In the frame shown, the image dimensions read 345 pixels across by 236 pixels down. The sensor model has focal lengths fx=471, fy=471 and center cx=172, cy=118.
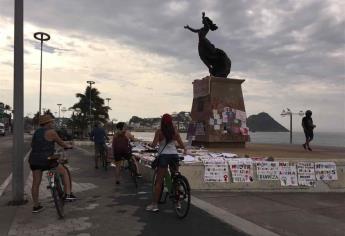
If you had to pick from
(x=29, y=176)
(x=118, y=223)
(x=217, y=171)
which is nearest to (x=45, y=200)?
(x=118, y=223)

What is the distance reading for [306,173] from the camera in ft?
35.2

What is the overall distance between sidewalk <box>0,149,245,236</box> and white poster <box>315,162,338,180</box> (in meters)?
4.00

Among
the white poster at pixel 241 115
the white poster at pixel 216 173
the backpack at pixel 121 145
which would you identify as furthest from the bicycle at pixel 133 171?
the white poster at pixel 241 115

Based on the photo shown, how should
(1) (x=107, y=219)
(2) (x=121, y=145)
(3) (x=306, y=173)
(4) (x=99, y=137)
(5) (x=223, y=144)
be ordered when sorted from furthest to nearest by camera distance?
(5) (x=223, y=144), (4) (x=99, y=137), (2) (x=121, y=145), (3) (x=306, y=173), (1) (x=107, y=219)

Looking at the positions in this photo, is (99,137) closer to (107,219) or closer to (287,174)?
(287,174)

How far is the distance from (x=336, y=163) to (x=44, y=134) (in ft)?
22.2

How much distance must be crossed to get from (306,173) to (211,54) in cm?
943

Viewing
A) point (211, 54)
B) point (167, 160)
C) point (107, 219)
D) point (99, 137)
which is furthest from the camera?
point (211, 54)

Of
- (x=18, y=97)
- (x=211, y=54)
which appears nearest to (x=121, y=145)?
(x=18, y=97)

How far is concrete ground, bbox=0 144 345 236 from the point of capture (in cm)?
670

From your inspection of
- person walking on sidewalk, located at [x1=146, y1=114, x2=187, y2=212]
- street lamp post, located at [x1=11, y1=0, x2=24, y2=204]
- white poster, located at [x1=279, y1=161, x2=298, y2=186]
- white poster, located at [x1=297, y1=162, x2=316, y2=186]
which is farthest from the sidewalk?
white poster, located at [x1=297, y1=162, x2=316, y2=186]

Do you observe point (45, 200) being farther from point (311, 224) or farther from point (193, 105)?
point (193, 105)

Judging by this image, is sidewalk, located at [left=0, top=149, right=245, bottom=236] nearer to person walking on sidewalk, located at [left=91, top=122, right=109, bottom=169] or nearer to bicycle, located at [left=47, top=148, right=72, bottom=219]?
bicycle, located at [left=47, top=148, right=72, bottom=219]

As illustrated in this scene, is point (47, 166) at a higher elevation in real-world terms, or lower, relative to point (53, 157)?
lower
